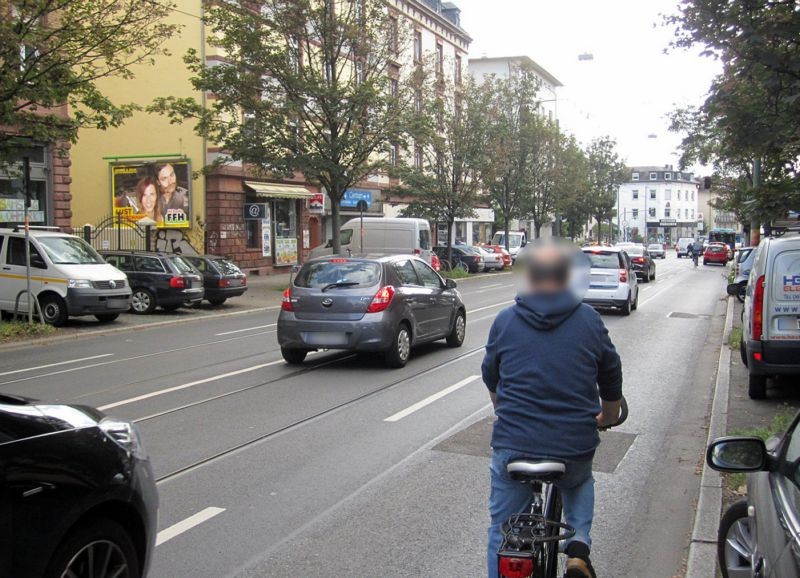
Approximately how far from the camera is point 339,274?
1071 centimetres

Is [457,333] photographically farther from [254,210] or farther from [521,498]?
[254,210]

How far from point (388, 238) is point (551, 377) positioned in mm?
27814

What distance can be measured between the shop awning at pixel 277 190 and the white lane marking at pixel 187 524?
28.5 meters

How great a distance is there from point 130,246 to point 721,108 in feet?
87.2

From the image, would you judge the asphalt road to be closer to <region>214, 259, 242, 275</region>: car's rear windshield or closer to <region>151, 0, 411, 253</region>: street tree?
<region>214, 259, 242, 275</region>: car's rear windshield

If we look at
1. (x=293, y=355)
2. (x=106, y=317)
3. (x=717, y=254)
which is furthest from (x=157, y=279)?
(x=717, y=254)

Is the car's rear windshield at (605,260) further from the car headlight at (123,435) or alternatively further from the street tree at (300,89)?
the car headlight at (123,435)

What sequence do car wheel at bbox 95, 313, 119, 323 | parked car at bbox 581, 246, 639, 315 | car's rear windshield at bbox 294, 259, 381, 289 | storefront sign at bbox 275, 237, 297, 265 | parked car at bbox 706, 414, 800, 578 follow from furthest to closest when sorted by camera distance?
storefront sign at bbox 275, 237, 297, 265
parked car at bbox 581, 246, 639, 315
car wheel at bbox 95, 313, 119, 323
car's rear windshield at bbox 294, 259, 381, 289
parked car at bbox 706, 414, 800, 578

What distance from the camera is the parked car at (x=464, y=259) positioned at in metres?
40.6

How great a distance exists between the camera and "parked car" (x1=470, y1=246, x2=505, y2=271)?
4212 cm

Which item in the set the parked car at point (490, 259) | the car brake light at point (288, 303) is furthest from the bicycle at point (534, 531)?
the parked car at point (490, 259)

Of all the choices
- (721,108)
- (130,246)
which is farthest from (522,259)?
(130,246)

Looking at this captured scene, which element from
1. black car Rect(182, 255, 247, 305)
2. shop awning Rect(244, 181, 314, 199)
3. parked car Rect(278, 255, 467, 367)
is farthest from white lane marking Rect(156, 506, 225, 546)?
shop awning Rect(244, 181, 314, 199)

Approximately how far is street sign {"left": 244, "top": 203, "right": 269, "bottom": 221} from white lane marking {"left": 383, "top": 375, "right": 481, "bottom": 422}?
23.9 m
